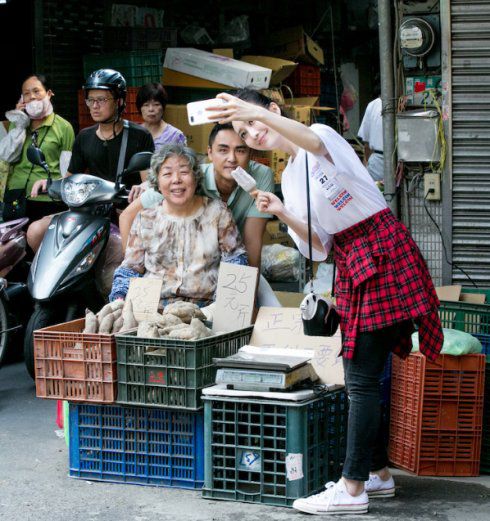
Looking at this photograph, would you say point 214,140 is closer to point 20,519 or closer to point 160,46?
point 20,519

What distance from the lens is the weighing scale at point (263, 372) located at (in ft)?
15.1

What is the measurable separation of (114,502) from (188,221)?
1604 mm

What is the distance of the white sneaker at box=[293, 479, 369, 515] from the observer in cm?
450

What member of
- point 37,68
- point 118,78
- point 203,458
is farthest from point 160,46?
point 203,458

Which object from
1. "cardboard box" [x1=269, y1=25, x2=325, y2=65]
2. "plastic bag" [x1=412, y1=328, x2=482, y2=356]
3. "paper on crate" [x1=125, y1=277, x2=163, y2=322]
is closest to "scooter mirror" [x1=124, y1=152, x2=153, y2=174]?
"paper on crate" [x1=125, y1=277, x2=163, y2=322]

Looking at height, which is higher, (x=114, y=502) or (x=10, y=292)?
(x=10, y=292)

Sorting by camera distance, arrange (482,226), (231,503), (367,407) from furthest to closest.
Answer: (482,226), (231,503), (367,407)

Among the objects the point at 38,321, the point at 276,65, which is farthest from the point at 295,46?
the point at 38,321

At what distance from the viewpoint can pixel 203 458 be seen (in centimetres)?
491

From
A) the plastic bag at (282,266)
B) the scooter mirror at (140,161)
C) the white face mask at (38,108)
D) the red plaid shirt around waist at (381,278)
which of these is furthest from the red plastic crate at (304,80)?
the red plaid shirt around waist at (381,278)

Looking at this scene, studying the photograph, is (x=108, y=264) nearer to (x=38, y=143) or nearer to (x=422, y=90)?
(x=38, y=143)

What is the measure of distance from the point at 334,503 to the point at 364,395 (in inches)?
19.2

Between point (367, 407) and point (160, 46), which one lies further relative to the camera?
point (160, 46)

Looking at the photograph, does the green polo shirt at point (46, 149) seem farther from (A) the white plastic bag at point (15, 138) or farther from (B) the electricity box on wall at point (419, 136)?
(B) the electricity box on wall at point (419, 136)
